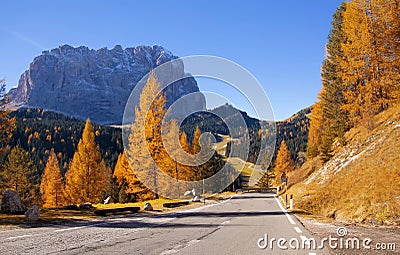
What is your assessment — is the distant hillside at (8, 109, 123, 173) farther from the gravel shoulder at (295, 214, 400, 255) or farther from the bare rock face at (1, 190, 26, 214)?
the gravel shoulder at (295, 214, 400, 255)

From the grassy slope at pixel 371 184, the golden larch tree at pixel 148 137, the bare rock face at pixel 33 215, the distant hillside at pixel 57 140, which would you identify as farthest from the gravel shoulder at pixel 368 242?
the distant hillside at pixel 57 140

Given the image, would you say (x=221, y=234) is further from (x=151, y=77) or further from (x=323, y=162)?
(x=323, y=162)

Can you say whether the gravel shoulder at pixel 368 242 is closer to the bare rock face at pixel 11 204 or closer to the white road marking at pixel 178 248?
the white road marking at pixel 178 248

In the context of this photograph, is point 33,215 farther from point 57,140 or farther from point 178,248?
point 57,140

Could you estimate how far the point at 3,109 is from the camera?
22.9m

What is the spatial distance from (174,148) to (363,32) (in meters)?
20.6

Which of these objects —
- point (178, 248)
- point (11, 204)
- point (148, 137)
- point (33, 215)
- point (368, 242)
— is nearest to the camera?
point (178, 248)

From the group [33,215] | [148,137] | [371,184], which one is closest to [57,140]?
[148,137]

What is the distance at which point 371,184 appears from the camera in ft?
50.9

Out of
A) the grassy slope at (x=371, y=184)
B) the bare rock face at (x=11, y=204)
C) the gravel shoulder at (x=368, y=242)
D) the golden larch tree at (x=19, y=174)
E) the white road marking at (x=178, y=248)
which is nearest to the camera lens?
the white road marking at (x=178, y=248)

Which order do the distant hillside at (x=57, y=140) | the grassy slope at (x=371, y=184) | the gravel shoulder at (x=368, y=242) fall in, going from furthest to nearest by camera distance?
the distant hillside at (x=57, y=140)
the grassy slope at (x=371, y=184)
the gravel shoulder at (x=368, y=242)

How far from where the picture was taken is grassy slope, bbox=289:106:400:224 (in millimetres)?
12734

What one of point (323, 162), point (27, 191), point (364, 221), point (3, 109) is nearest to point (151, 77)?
point (3, 109)

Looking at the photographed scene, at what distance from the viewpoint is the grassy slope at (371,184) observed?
41.8 ft
